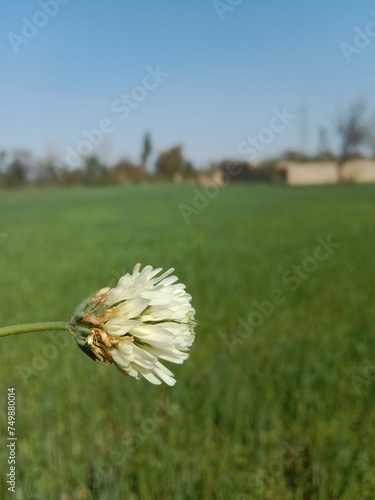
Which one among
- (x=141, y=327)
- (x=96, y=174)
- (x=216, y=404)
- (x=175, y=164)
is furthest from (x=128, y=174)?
(x=141, y=327)

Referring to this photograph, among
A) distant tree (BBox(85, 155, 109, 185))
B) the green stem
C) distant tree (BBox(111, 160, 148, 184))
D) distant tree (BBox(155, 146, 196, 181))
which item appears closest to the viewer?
the green stem

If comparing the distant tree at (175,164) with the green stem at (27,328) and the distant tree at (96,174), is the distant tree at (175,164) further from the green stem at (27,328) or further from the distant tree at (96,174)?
the green stem at (27,328)

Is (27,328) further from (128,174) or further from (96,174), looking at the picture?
(128,174)

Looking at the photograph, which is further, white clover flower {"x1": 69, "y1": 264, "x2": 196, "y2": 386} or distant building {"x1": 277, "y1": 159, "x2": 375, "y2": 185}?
distant building {"x1": 277, "y1": 159, "x2": 375, "y2": 185}

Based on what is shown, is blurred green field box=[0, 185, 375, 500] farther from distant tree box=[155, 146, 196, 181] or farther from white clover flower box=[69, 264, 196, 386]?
distant tree box=[155, 146, 196, 181]

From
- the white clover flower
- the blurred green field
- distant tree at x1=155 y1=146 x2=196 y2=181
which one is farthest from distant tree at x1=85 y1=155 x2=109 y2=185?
the white clover flower

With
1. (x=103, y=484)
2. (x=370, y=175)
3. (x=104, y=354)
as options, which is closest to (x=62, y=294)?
(x=103, y=484)

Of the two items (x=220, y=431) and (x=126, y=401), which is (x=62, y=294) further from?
(x=220, y=431)

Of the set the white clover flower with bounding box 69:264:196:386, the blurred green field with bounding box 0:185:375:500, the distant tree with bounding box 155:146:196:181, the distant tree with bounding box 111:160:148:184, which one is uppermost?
the white clover flower with bounding box 69:264:196:386
